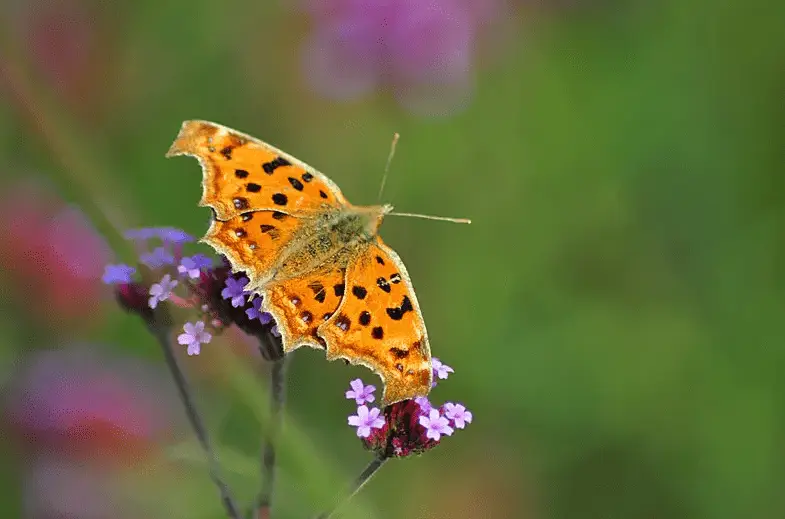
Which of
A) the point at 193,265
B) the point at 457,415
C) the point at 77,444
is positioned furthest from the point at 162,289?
the point at 77,444

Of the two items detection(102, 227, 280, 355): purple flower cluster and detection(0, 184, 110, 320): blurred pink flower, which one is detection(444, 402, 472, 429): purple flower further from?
detection(0, 184, 110, 320): blurred pink flower

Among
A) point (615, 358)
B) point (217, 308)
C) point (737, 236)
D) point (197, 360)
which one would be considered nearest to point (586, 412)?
point (615, 358)

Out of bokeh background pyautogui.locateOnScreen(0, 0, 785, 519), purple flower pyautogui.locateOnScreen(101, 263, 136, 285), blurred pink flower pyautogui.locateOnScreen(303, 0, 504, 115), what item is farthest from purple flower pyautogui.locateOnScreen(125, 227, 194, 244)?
blurred pink flower pyautogui.locateOnScreen(303, 0, 504, 115)

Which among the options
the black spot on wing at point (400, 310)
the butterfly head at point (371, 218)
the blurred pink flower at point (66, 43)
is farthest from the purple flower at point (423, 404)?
the blurred pink flower at point (66, 43)

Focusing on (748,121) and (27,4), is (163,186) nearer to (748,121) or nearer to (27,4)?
(27,4)

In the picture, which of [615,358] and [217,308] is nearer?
[217,308]
